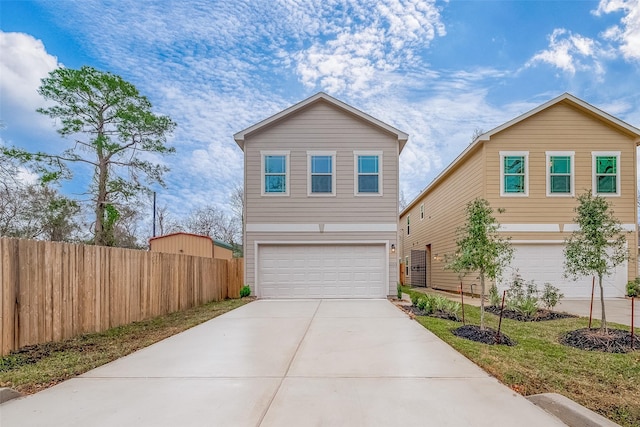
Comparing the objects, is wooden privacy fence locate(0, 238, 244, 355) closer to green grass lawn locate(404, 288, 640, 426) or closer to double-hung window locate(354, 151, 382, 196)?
green grass lawn locate(404, 288, 640, 426)

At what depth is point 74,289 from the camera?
19.5 ft

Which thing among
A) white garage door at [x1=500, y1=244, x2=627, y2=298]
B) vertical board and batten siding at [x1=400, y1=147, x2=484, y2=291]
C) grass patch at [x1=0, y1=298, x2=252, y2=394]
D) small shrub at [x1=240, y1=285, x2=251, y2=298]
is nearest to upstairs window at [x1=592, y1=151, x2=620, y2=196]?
white garage door at [x1=500, y1=244, x2=627, y2=298]

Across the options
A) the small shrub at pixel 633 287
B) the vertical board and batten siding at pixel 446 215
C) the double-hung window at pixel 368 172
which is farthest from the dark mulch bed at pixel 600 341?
the double-hung window at pixel 368 172

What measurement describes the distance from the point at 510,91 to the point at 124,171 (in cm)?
1879

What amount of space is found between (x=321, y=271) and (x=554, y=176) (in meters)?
8.65

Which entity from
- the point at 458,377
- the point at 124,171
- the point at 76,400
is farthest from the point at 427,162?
the point at 76,400

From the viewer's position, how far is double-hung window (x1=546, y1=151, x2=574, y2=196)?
1241 cm

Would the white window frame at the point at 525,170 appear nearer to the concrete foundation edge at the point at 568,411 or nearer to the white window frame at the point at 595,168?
the white window frame at the point at 595,168

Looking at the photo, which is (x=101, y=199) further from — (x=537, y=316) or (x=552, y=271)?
(x=552, y=271)

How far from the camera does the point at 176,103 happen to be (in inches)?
673

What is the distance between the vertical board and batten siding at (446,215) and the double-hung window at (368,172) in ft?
10.6

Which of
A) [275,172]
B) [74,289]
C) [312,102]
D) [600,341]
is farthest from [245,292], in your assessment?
[600,341]

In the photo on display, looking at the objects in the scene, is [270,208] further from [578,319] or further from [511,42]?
[511,42]

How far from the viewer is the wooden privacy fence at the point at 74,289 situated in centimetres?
484
